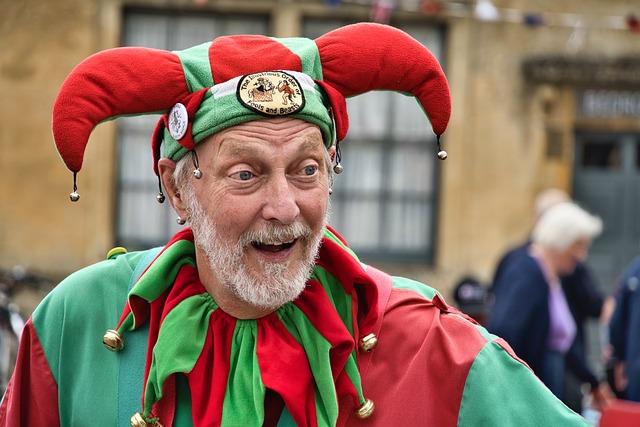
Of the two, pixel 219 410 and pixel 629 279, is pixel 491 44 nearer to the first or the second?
pixel 629 279

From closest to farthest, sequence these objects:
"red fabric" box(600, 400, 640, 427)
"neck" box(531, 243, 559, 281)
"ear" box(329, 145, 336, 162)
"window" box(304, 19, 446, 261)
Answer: "ear" box(329, 145, 336, 162) → "red fabric" box(600, 400, 640, 427) → "neck" box(531, 243, 559, 281) → "window" box(304, 19, 446, 261)

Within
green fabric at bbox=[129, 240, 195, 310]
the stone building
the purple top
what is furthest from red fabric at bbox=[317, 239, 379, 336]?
the stone building

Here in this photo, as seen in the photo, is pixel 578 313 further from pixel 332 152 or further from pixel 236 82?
pixel 236 82

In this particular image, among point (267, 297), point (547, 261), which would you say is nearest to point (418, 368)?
point (267, 297)

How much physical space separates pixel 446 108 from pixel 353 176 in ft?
26.7

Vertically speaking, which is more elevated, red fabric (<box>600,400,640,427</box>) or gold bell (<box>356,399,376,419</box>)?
gold bell (<box>356,399,376,419</box>)

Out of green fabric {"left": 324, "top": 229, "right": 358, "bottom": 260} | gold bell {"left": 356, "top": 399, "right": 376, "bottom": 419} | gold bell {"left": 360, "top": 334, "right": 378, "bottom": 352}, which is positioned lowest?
gold bell {"left": 356, "top": 399, "right": 376, "bottom": 419}

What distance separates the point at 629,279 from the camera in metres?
6.04

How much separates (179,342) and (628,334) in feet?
12.9

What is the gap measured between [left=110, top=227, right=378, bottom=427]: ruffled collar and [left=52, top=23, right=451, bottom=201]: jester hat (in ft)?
0.96

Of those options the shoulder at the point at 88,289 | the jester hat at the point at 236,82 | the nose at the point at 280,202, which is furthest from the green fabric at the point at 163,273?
the nose at the point at 280,202

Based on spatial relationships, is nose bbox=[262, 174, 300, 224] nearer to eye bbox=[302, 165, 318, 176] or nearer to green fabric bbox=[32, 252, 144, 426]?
eye bbox=[302, 165, 318, 176]

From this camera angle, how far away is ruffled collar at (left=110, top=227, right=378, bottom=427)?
2.53 metres

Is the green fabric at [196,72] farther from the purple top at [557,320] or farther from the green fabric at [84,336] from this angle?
the purple top at [557,320]
